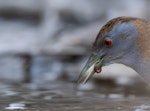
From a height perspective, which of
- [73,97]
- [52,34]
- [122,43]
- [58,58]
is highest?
[52,34]

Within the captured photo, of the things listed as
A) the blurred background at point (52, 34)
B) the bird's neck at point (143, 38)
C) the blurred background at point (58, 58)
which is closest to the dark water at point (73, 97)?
the blurred background at point (58, 58)

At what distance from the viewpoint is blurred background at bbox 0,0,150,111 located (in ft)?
20.0

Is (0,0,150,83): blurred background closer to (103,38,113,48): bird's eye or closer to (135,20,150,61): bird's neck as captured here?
(103,38,113,48): bird's eye

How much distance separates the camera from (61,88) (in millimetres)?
7227

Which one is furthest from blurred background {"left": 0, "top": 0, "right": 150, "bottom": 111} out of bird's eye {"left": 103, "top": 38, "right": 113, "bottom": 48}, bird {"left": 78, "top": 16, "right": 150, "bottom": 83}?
bird's eye {"left": 103, "top": 38, "right": 113, "bottom": 48}

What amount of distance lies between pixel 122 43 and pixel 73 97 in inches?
34.9

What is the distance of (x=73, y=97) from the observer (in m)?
6.36

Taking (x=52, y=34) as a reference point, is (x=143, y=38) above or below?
below

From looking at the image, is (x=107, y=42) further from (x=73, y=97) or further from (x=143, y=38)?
(x=73, y=97)

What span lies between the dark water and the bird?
1.18 feet

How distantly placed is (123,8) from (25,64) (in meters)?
3.45

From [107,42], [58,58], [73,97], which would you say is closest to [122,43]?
[107,42]

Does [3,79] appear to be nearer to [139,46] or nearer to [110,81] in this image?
[110,81]

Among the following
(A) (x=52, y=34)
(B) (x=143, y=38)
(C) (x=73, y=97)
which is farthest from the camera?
(A) (x=52, y=34)
